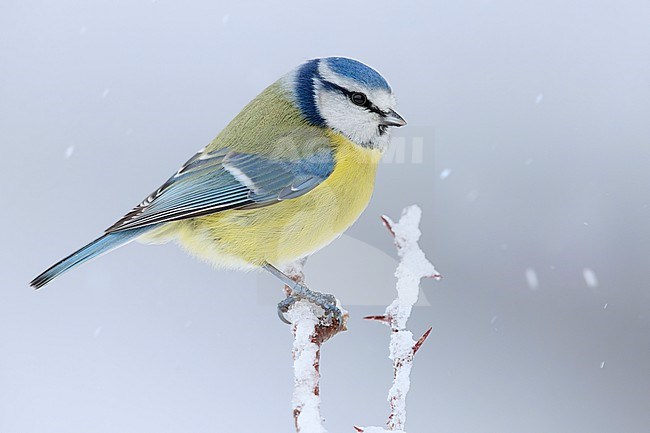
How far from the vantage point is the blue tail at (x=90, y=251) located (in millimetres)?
1357

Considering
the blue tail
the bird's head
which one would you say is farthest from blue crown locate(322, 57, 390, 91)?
the blue tail

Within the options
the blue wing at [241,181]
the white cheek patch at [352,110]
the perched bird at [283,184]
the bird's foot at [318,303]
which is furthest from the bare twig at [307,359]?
the white cheek patch at [352,110]

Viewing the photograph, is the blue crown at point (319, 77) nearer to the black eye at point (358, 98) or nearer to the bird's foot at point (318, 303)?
the black eye at point (358, 98)

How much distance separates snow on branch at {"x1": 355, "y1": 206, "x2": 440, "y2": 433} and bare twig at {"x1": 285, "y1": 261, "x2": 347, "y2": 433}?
0.08 m

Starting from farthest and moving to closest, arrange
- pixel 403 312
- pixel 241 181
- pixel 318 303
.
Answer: pixel 241 181
pixel 318 303
pixel 403 312

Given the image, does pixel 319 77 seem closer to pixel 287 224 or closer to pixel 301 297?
pixel 287 224

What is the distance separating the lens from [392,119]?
148 centimetres

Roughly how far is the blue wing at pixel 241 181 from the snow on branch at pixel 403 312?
19.3 inches

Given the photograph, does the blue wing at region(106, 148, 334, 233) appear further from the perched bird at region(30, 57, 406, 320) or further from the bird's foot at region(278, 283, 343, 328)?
the bird's foot at region(278, 283, 343, 328)

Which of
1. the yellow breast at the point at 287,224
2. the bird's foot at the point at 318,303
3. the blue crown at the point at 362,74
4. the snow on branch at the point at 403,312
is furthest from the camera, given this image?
the yellow breast at the point at 287,224

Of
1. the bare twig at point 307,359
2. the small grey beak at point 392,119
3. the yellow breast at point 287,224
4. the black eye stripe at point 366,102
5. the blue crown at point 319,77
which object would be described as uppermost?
the blue crown at point 319,77

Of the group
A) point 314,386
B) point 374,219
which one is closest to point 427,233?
point 374,219

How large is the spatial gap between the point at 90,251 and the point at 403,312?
716 mm

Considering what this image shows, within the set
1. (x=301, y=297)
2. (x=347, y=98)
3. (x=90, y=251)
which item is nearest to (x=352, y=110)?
(x=347, y=98)
